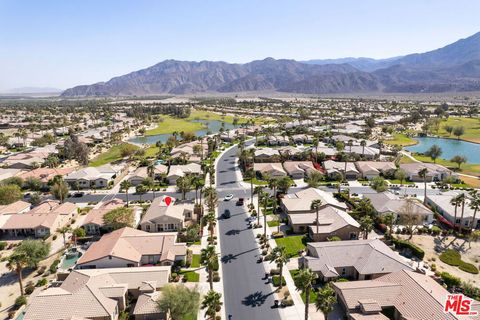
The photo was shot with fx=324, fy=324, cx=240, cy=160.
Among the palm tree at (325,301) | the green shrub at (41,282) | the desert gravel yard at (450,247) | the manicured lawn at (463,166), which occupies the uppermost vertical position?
the palm tree at (325,301)

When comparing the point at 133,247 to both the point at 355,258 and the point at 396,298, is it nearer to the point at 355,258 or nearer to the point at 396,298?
the point at 355,258

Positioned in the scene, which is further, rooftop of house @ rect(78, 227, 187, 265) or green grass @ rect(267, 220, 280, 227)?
green grass @ rect(267, 220, 280, 227)

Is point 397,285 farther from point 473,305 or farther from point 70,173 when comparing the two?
point 70,173

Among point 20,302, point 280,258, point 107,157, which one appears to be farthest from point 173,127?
point 280,258

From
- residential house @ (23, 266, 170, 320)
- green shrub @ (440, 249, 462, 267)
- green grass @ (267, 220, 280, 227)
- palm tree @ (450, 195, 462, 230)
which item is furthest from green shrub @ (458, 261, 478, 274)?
residential house @ (23, 266, 170, 320)

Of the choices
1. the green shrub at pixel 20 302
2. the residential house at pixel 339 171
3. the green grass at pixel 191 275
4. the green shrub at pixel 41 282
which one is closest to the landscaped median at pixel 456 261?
the green grass at pixel 191 275

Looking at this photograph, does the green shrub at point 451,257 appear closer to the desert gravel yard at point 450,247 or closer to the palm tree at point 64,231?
the desert gravel yard at point 450,247

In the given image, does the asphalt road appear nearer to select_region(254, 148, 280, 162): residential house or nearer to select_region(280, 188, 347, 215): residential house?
select_region(280, 188, 347, 215): residential house
